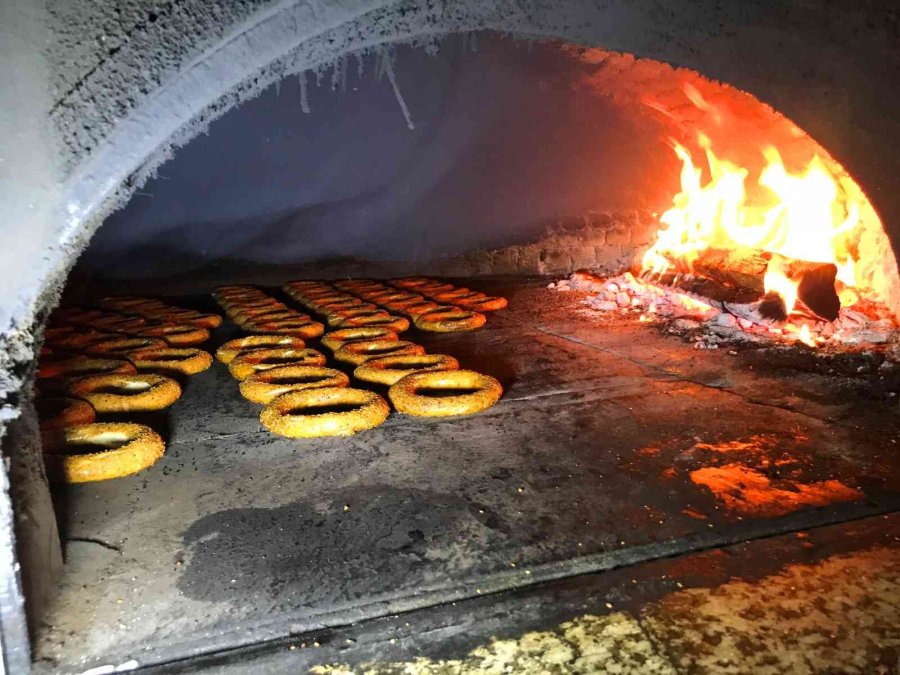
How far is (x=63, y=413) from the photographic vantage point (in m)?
3.70

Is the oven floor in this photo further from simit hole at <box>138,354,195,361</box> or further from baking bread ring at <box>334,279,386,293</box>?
baking bread ring at <box>334,279,386,293</box>

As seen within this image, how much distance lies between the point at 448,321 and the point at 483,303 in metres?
0.90

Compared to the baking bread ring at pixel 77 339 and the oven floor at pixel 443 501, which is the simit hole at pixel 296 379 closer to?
the oven floor at pixel 443 501

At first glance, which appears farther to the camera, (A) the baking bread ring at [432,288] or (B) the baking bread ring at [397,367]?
(A) the baking bread ring at [432,288]

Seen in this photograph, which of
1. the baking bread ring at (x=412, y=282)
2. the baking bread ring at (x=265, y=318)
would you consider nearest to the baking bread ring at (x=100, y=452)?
the baking bread ring at (x=265, y=318)

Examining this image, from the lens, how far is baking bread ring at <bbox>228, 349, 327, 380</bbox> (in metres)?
Answer: 4.65

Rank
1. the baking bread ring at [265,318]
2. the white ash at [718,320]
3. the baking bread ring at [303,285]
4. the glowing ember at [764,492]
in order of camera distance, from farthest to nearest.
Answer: the baking bread ring at [303,285] < the baking bread ring at [265,318] < the white ash at [718,320] < the glowing ember at [764,492]

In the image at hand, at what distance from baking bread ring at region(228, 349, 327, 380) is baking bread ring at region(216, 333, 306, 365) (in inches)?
5.0

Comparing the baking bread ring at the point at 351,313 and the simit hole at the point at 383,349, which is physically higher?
the baking bread ring at the point at 351,313

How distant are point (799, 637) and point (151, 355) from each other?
15.9 feet

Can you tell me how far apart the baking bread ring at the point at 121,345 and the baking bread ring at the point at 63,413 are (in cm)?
122

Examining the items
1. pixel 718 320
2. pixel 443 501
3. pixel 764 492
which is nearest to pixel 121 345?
pixel 443 501

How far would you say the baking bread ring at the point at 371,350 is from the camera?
15.9 ft

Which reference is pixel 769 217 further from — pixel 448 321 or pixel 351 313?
pixel 351 313
